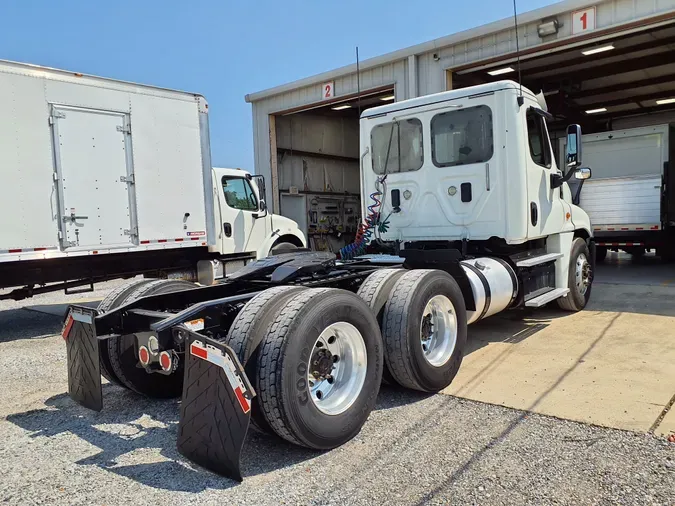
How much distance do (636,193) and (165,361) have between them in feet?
40.8

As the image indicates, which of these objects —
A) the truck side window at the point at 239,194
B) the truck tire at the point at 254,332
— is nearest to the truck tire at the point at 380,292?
the truck tire at the point at 254,332

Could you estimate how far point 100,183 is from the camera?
23.6ft

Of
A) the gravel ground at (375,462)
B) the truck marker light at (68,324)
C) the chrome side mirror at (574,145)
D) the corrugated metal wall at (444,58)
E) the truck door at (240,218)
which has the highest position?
the corrugated metal wall at (444,58)

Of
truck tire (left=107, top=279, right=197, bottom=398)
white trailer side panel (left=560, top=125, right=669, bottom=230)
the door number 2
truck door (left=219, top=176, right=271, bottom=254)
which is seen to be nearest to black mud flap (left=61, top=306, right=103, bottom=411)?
truck tire (left=107, top=279, right=197, bottom=398)

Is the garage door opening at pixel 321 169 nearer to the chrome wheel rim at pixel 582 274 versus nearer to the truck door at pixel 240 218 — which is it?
the truck door at pixel 240 218

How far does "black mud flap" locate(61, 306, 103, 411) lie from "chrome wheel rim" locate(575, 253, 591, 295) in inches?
236

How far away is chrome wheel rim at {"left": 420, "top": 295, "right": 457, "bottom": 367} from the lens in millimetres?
4223

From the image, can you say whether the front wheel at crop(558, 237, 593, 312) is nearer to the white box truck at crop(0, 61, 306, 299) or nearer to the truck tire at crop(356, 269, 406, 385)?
the truck tire at crop(356, 269, 406, 385)

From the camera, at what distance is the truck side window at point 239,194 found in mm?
9594

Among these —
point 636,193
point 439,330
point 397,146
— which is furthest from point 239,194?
point 636,193

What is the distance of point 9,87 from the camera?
6383 millimetres

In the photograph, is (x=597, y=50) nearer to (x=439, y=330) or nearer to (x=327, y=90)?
(x=327, y=90)

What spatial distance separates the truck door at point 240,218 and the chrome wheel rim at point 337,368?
638cm

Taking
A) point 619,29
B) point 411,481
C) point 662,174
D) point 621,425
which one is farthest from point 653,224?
point 411,481
